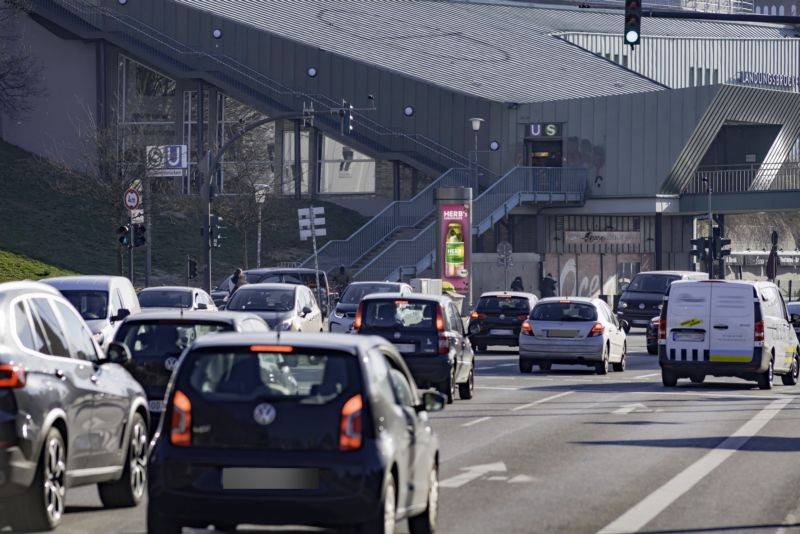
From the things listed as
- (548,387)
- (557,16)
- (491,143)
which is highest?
(557,16)

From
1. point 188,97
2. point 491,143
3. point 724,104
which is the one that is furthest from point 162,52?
point 724,104

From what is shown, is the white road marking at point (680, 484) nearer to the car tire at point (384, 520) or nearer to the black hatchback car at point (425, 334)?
the car tire at point (384, 520)

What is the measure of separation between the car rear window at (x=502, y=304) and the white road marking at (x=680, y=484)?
18.3m

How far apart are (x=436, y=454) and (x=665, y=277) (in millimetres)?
38553

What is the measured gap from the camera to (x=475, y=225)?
7012 centimetres

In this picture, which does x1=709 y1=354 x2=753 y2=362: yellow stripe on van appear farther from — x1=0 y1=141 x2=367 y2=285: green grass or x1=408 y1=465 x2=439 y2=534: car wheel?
x1=0 y1=141 x2=367 y2=285: green grass

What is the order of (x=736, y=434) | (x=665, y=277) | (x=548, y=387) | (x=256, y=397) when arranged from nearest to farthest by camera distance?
(x=256, y=397), (x=736, y=434), (x=548, y=387), (x=665, y=277)

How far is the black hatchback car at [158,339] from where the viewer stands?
60.5ft

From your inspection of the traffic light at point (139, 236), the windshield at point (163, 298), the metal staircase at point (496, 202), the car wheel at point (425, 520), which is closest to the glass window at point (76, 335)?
the car wheel at point (425, 520)

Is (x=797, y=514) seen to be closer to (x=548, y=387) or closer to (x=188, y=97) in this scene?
(x=548, y=387)

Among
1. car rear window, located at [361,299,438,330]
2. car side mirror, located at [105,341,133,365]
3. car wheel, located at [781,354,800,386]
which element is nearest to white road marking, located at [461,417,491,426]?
car rear window, located at [361,299,438,330]

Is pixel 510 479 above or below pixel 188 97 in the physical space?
below

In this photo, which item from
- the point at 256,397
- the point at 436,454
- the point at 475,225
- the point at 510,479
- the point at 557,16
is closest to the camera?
the point at 256,397

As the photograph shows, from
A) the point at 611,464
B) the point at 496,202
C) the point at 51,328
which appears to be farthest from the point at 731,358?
the point at 496,202
